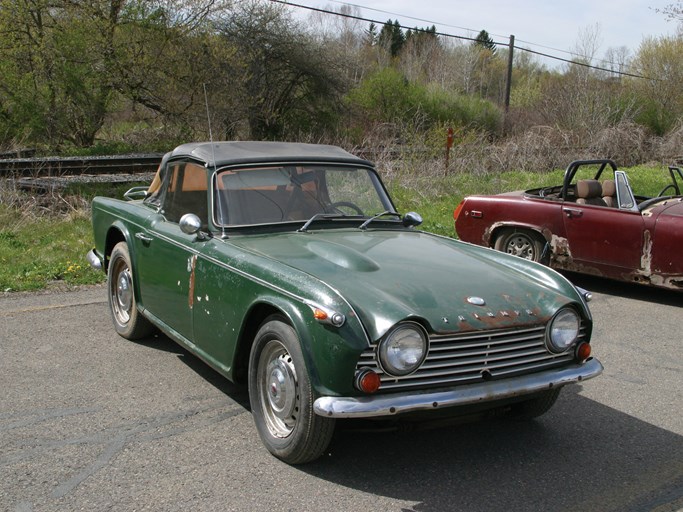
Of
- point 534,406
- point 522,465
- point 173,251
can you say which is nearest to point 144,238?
point 173,251

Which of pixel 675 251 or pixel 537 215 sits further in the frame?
pixel 537 215

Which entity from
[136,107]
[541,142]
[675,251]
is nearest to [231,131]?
[136,107]

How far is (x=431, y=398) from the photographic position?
11.0ft

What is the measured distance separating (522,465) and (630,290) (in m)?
5.08

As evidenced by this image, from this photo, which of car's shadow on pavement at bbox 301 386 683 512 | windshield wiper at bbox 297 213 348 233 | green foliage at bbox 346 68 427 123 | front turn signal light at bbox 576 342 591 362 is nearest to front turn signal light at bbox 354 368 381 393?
car's shadow on pavement at bbox 301 386 683 512

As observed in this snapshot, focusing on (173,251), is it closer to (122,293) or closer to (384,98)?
(122,293)

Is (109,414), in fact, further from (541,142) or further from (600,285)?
(541,142)

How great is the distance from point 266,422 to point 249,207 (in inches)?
59.4

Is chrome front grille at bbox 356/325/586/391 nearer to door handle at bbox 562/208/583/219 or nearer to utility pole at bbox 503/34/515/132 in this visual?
door handle at bbox 562/208/583/219

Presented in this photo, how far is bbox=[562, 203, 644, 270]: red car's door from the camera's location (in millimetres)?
7609

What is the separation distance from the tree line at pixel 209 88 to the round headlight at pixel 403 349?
8.00 metres

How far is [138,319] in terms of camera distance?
18.4ft

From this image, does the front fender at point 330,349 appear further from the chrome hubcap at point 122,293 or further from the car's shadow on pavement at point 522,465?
the chrome hubcap at point 122,293

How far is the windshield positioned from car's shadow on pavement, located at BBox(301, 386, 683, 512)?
152 centimetres
